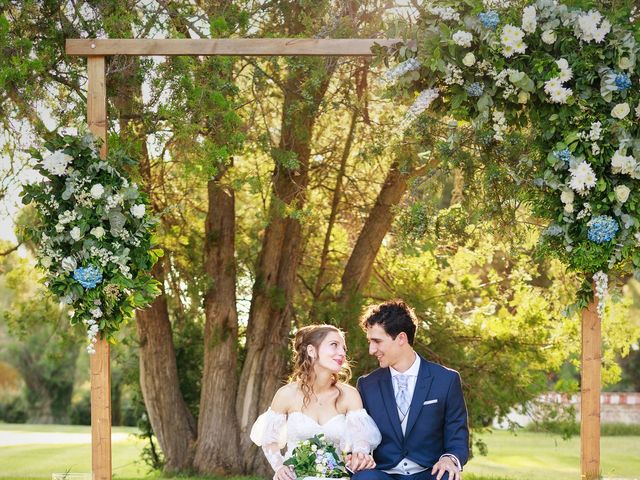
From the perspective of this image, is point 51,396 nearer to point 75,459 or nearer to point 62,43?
point 75,459

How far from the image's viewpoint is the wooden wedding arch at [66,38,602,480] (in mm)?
4680

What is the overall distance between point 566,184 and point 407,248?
6.76 ft

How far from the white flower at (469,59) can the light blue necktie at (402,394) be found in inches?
60.9

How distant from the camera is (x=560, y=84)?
181 inches

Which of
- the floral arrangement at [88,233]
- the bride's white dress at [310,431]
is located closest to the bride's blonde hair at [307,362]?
the bride's white dress at [310,431]

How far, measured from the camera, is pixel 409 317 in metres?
4.41

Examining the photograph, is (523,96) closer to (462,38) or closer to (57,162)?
(462,38)

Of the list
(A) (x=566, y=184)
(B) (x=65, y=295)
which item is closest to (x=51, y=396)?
(B) (x=65, y=295)

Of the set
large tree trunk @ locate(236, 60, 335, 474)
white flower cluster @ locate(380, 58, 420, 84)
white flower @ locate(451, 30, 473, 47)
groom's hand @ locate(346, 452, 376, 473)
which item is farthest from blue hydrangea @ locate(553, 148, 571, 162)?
large tree trunk @ locate(236, 60, 335, 474)

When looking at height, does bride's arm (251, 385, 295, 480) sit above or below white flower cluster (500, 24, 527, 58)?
below

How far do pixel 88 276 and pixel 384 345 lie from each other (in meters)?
1.58

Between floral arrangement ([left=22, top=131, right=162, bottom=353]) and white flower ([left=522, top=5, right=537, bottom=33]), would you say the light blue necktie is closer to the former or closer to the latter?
floral arrangement ([left=22, top=131, right=162, bottom=353])

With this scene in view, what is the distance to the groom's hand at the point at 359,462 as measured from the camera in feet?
13.8

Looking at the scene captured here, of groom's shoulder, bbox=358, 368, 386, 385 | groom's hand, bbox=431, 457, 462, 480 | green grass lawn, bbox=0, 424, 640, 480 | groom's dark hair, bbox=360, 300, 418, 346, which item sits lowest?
green grass lawn, bbox=0, 424, 640, 480
